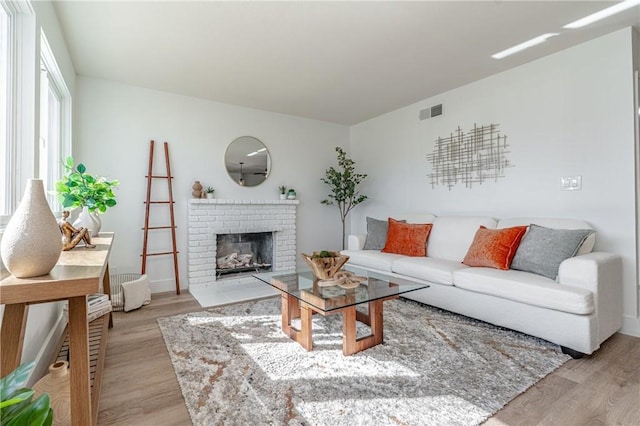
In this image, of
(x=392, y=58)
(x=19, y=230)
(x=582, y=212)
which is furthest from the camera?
(x=392, y=58)

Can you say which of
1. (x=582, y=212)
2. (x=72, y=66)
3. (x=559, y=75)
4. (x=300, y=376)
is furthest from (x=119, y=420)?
(x=559, y=75)

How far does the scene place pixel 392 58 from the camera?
116 inches

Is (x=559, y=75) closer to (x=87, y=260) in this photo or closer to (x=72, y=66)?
(x=87, y=260)

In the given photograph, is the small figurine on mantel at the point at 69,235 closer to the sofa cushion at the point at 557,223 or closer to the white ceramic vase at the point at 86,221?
the white ceramic vase at the point at 86,221

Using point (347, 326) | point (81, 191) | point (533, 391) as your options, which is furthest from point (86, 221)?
point (533, 391)

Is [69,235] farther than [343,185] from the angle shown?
No

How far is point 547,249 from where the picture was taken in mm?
2439

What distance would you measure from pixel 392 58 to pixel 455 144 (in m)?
1.38

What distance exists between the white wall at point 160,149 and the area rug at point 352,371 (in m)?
1.41

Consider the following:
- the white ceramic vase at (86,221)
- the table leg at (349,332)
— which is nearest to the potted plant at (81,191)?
the white ceramic vase at (86,221)

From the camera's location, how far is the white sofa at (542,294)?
2.03 meters

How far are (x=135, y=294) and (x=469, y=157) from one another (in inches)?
152

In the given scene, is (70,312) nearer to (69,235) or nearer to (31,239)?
(31,239)

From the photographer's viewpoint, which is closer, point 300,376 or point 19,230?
point 19,230
